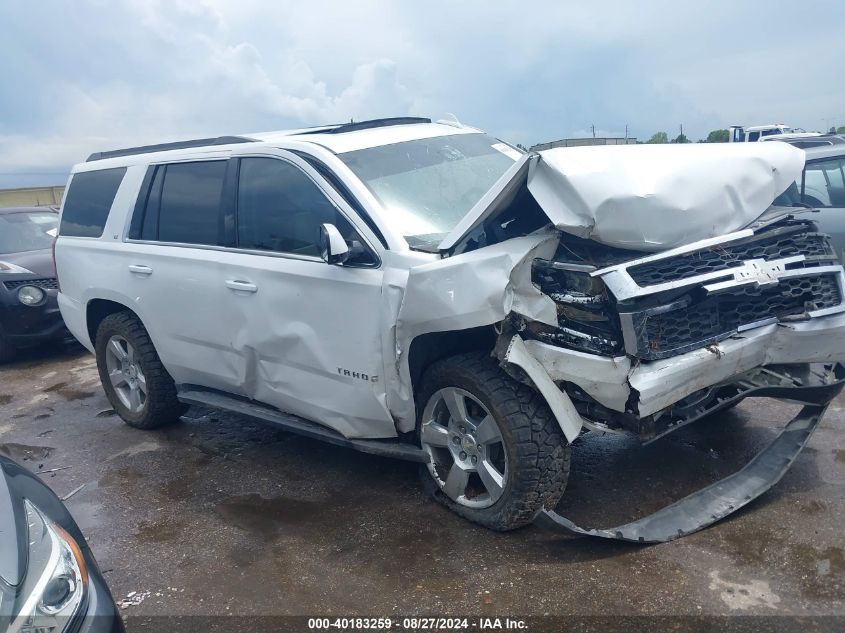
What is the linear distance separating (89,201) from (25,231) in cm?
404

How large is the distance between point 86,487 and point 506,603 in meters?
2.96

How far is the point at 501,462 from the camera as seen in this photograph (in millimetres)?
3535

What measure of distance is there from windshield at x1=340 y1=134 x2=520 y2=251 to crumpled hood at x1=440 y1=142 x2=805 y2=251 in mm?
361

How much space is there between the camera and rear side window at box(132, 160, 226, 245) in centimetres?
464

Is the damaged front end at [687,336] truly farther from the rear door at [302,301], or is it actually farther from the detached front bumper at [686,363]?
the rear door at [302,301]

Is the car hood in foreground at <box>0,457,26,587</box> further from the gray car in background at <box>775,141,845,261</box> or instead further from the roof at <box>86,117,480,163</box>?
the gray car in background at <box>775,141,845,261</box>

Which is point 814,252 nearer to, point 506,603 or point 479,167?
point 479,167

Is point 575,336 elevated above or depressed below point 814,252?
below

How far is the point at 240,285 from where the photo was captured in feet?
14.0

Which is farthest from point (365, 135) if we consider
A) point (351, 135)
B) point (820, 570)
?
point (820, 570)

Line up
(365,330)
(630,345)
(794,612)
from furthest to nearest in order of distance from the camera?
1. (365,330)
2. (630,345)
3. (794,612)

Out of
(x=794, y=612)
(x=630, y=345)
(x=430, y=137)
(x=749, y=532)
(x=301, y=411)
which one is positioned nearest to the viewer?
(x=794, y=612)

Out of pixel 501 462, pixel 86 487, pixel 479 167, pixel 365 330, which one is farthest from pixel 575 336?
pixel 86 487

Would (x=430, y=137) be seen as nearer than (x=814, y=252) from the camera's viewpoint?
No
